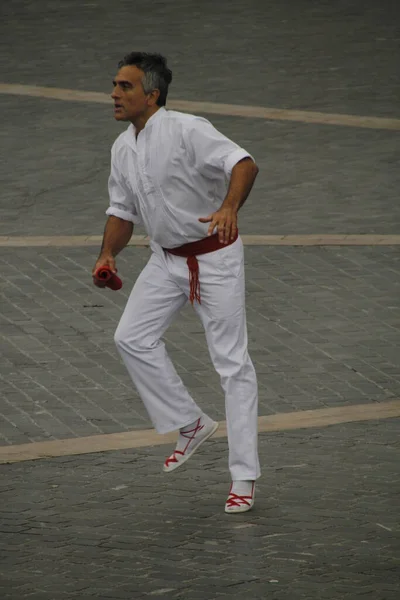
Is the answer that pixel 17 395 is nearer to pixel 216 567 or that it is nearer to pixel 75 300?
pixel 75 300

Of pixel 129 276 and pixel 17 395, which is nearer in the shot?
pixel 17 395

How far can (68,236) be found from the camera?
1255 centimetres

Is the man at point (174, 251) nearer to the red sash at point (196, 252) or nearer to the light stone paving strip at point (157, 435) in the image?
the red sash at point (196, 252)

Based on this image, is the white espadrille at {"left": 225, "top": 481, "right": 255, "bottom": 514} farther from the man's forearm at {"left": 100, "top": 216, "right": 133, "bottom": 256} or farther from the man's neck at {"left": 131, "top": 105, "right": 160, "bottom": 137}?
the man's neck at {"left": 131, "top": 105, "right": 160, "bottom": 137}

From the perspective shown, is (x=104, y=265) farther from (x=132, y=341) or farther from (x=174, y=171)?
(x=174, y=171)

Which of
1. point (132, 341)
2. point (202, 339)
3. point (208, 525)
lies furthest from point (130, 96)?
point (202, 339)

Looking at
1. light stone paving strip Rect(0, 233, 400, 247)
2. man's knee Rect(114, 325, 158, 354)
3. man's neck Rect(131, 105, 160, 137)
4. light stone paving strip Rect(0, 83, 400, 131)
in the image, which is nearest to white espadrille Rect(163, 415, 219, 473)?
man's knee Rect(114, 325, 158, 354)

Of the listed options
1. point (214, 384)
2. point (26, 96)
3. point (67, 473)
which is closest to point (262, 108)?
point (26, 96)

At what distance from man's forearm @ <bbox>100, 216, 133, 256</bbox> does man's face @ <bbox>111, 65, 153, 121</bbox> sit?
1.73 ft

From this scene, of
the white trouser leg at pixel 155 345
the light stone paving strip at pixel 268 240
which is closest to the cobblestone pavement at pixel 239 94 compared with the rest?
the light stone paving strip at pixel 268 240

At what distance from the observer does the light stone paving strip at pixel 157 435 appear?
8242 mm

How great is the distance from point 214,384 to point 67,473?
71.6 inches

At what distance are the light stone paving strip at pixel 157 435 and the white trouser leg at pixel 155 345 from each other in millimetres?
871

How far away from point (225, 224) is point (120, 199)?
2.66 ft
